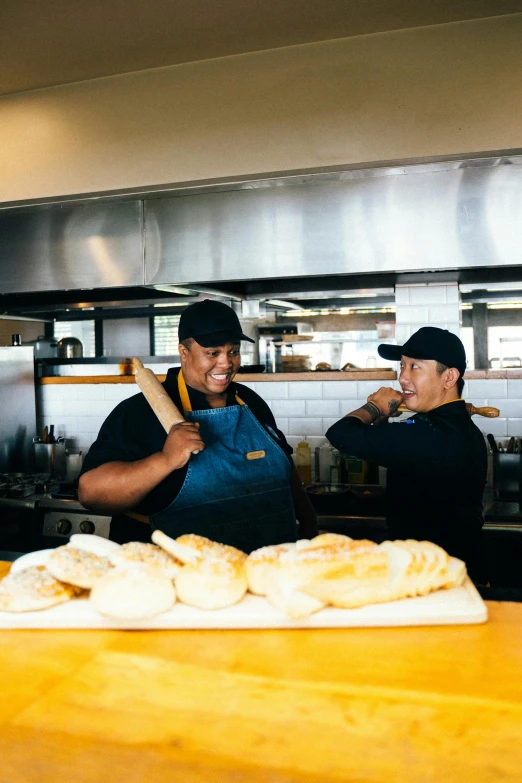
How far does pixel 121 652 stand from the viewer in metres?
1.17

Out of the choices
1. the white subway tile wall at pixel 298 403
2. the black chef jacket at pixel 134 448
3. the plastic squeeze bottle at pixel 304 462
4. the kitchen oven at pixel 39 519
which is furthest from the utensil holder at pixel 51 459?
the black chef jacket at pixel 134 448

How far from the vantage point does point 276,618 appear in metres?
1.23

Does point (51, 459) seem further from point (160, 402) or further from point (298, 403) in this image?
point (160, 402)

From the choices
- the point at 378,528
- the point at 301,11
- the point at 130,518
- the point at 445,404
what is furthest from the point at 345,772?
the point at 301,11

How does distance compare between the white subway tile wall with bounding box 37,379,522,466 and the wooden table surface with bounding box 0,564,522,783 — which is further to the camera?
the white subway tile wall with bounding box 37,379,522,466

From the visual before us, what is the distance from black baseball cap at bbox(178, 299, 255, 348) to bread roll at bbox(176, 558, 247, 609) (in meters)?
1.16

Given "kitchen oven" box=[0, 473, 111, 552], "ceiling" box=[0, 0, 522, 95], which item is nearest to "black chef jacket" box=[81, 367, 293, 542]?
"kitchen oven" box=[0, 473, 111, 552]

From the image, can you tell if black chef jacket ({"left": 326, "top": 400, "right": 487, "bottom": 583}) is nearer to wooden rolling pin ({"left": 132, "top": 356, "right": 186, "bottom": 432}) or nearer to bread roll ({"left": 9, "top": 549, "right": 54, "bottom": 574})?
wooden rolling pin ({"left": 132, "top": 356, "right": 186, "bottom": 432})

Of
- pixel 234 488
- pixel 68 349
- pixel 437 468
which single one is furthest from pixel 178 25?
pixel 68 349

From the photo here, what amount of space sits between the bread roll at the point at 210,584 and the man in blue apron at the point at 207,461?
0.88 meters

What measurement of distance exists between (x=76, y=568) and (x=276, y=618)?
15.8 inches

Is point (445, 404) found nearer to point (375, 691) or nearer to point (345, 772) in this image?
point (375, 691)

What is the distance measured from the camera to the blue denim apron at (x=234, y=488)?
7.59 ft

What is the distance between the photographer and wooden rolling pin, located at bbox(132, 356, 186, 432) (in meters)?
1.86
